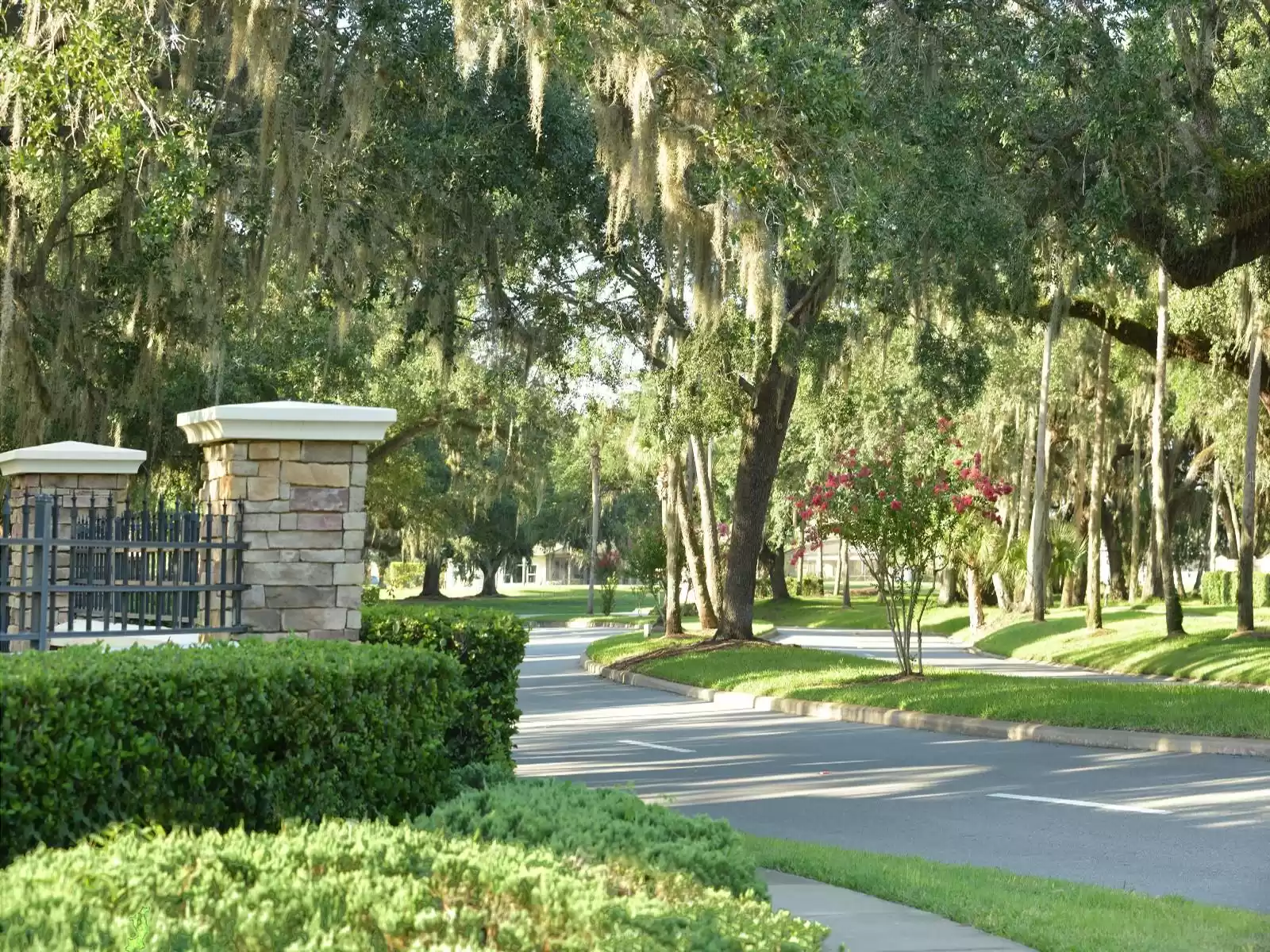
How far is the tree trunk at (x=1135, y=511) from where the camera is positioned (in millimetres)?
45406

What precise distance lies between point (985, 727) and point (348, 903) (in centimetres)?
1426

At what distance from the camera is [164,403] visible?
3089 centimetres

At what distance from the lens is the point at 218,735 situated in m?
6.56

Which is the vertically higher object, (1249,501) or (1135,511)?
(1135,511)

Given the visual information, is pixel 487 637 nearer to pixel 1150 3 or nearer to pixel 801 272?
pixel 801 272

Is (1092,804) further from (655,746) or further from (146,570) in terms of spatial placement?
(146,570)

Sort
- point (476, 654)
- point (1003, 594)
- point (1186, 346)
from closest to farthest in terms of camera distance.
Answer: point (476, 654), point (1186, 346), point (1003, 594)

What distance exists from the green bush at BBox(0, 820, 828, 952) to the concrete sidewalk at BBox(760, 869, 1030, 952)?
126cm

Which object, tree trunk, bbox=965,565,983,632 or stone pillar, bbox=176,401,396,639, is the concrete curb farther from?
tree trunk, bbox=965,565,983,632

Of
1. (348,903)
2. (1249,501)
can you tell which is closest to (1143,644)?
(1249,501)

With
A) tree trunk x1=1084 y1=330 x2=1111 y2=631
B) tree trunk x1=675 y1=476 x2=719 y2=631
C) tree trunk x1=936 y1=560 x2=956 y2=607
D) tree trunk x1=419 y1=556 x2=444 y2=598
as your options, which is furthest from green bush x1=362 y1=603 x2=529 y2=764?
tree trunk x1=419 y1=556 x2=444 y2=598

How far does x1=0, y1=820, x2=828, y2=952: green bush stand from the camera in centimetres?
456

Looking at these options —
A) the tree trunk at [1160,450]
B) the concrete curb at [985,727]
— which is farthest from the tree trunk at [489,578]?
the concrete curb at [985,727]

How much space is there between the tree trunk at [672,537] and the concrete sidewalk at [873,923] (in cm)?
2508
